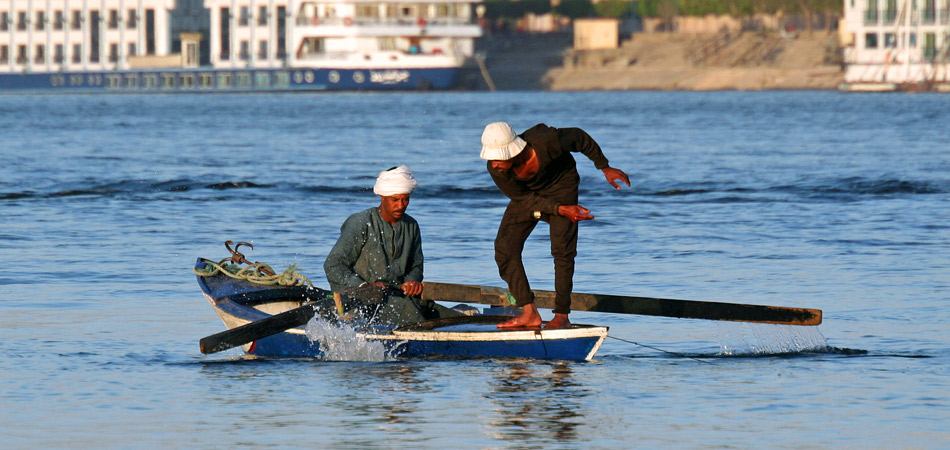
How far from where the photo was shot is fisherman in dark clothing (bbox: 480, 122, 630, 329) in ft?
37.1

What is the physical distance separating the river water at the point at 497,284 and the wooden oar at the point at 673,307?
0.44 metres

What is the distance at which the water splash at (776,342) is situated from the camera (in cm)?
1325

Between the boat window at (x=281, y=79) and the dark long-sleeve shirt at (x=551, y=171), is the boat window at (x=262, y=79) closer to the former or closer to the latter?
the boat window at (x=281, y=79)

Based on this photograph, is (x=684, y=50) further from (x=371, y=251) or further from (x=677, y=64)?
(x=371, y=251)

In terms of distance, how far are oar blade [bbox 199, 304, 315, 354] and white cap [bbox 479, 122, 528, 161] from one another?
226 centimetres

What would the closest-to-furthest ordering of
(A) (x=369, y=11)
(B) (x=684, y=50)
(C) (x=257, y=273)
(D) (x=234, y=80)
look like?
1. (C) (x=257, y=273)
2. (A) (x=369, y=11)
3. (B) (x=684, y=50)
4. (D) (x=234, y=80)

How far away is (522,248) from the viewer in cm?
1196

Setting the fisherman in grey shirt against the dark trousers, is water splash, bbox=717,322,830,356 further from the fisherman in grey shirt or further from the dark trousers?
the fisherman in grey shirt

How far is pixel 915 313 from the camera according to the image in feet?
49.8

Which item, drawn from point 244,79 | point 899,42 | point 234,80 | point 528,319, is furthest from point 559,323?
point 234,80

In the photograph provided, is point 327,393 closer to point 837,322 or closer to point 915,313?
point 837,322

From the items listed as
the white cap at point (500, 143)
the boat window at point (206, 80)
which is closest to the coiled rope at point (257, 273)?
the white cap at point (500, 143)

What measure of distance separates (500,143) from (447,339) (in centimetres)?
185

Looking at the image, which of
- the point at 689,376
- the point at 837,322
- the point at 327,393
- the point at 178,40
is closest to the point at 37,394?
the point at 327,393
